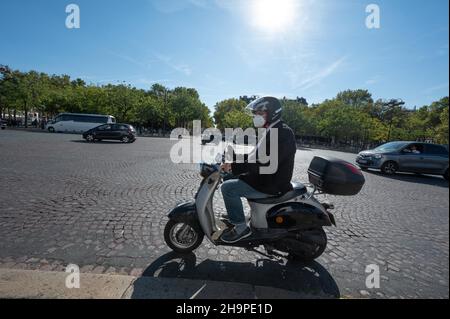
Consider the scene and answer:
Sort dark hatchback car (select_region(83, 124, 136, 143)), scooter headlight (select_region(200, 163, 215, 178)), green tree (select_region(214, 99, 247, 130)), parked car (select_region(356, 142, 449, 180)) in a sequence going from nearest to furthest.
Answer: scooter headlight (select_region(200, 163, 215, 178)) → parked car (select_region(356, 142, 449, 180)) → dark hatchback car (select_region(83, 124, 136, 143)) → green tree (select_region(214, 99, 247, 130))

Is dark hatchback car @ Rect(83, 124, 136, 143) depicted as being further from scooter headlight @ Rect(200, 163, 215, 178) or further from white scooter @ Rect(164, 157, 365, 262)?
scooter headlight @ Rect(200, 163, 215, 178)

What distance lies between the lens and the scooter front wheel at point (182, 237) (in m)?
3.22

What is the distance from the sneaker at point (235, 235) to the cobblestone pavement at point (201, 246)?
1.15 feet

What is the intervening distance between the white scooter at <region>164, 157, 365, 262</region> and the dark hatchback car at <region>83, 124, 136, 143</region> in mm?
21181

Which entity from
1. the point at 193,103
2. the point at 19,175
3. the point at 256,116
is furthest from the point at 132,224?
the point at 193,103

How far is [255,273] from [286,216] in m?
0.83

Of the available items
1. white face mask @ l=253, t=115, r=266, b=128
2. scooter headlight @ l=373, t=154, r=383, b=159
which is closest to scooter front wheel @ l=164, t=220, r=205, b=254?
white face mask @ l=253, t=115, r=266, b=128

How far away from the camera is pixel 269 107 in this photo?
9.78 ft

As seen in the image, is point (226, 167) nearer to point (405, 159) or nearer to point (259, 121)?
point (259, 121)

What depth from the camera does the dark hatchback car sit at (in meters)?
21.0

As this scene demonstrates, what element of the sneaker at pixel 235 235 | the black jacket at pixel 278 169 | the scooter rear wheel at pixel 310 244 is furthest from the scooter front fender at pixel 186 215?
the scooter rear wheel at pixel 310 244

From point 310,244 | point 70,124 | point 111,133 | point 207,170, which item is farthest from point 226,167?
point 70,124
